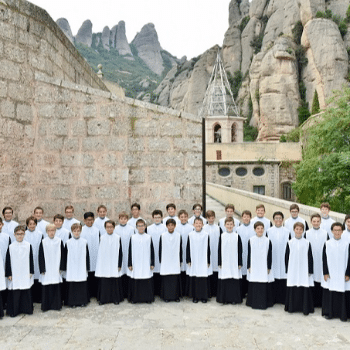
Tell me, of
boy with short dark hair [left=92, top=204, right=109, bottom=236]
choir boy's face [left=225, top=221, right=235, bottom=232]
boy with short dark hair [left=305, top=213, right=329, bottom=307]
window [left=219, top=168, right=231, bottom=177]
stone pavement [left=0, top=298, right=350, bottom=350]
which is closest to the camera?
stone pavement [left=0, top=298, right=350, bottom=350]

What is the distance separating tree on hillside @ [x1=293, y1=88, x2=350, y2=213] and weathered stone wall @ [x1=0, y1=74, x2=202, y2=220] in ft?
32.3

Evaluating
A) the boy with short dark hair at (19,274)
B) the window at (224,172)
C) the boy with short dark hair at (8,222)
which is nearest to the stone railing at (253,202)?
the boy with short dark hair at (19,274)

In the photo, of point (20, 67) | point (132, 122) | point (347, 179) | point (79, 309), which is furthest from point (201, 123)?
point (347, 179)

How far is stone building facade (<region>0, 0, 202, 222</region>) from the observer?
7227 millimetres

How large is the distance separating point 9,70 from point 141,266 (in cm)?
420

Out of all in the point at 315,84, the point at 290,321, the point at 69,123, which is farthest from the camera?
the point at 315,84

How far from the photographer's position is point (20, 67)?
6.90 m

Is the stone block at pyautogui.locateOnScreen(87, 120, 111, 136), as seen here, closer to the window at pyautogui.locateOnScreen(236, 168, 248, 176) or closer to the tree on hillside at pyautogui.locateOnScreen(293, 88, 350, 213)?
the tree on hillside at pyautogui.locateOnScreen(293, 88, 350, 213)

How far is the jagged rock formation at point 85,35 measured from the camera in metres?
114

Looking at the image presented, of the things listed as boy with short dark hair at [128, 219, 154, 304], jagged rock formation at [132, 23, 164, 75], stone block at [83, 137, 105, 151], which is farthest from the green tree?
jagged rock formation at [132, 23, 164, 75]

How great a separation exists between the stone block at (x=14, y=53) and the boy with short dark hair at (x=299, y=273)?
571 centimetres

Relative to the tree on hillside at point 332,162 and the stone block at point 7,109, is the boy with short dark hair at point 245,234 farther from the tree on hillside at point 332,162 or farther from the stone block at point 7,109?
the tree on hillside at point 332,162

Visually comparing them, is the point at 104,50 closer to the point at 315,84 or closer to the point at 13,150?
the point at 315,84

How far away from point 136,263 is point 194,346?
2.08 meters
